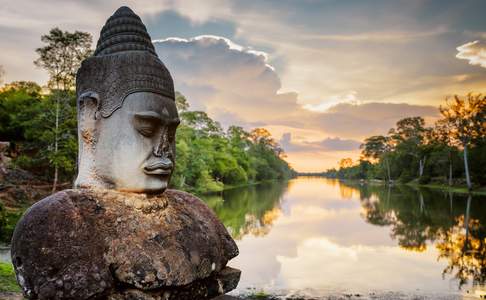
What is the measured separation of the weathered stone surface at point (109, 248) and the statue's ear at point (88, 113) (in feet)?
1.79

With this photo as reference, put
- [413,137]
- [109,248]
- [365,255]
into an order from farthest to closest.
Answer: [413,137] < [365,255] < [109,248]

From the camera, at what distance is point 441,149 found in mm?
55531

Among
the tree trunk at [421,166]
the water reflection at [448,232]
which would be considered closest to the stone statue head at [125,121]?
Answer: the water reflection at [448,232]

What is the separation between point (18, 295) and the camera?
708 centimetres

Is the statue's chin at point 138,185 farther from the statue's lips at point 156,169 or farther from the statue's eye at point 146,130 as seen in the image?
the statue's eye at point 146,130

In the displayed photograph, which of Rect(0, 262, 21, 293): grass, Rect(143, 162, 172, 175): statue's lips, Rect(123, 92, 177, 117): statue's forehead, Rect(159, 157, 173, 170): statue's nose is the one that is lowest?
Rect(0, 262, 21, 293): grass

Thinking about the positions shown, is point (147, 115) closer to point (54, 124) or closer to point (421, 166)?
point (54, 124)

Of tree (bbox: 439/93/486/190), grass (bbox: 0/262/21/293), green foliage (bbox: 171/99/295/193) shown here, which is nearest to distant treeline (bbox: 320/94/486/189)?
tree (bbox: 439/93/486/190)

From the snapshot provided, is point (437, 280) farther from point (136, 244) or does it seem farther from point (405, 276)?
point (136, 244)

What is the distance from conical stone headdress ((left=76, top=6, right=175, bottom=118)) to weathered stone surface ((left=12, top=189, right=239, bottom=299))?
2.63 feet

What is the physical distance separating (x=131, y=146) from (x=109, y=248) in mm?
809

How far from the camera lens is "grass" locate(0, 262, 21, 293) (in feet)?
24.4

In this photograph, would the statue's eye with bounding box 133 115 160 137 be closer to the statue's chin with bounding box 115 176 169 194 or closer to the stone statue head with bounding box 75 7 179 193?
the stone statue head with bounding box 75 7 179 193

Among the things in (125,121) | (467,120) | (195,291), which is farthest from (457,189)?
(125,121)
